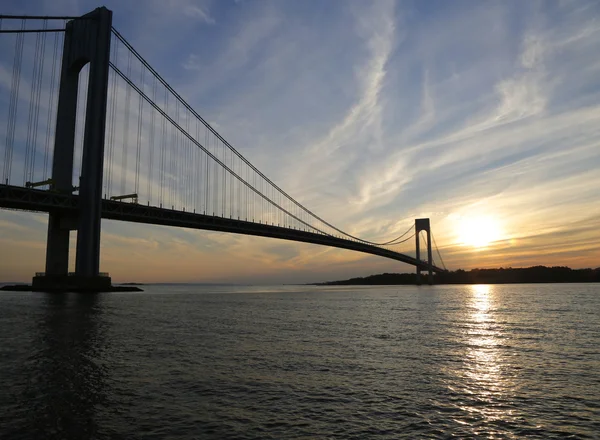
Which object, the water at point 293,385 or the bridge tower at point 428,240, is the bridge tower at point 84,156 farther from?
the bridge tower at point 428,240

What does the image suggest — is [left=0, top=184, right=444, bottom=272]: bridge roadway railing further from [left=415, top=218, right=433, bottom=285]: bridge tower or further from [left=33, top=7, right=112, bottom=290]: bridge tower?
[left=415, top=218, right=433, bottom=285]: bridge tower

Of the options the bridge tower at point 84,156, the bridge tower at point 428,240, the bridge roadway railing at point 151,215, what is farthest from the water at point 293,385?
the bridge tower at point 428,240

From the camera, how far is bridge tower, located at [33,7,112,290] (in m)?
51.7

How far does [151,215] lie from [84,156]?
11.7 meters

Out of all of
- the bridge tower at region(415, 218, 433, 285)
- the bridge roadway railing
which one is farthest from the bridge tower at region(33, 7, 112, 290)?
the bridge tower at region(415, 218, 433, 285)

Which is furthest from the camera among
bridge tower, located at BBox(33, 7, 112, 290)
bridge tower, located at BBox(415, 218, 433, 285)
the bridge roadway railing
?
bridge tower, located at BBox(415, 218, 433, 285)

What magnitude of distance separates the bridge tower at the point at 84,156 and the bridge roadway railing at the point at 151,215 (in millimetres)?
2160

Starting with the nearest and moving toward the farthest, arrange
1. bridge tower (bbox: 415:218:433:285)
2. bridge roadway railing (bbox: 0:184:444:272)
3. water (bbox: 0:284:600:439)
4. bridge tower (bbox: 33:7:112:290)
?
water (bbox: 0:284:600:439) → bridge roadway railing (bbox: 0:184:444:272) → bridge tower (bbox: 33:7:112:290) → bridge tower (bbox: 415:218:433:285)

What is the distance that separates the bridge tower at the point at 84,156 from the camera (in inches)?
2035

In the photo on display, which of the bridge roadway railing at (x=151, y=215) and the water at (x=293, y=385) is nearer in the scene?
the water at (x=293, y=385)

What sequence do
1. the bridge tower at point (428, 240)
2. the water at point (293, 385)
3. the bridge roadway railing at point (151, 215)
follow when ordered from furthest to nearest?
the bridge tower at point (428, 240) → the bridge roadway railing at point (151, 215) → the water at point (293, 385)

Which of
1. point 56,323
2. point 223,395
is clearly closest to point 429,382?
point 223,395

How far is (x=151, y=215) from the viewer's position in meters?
60.3

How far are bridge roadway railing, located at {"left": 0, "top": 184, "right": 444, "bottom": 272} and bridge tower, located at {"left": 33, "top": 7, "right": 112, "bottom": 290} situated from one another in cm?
216
